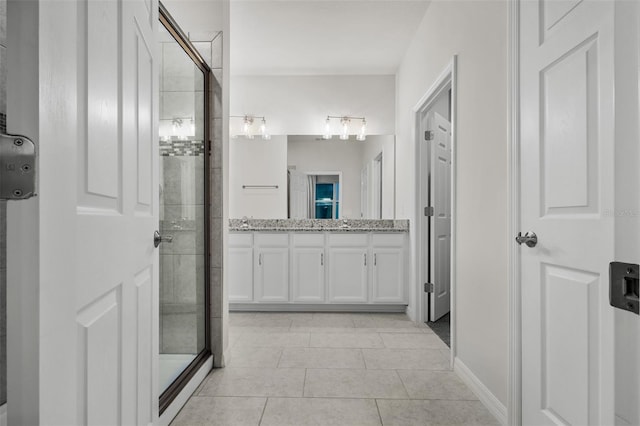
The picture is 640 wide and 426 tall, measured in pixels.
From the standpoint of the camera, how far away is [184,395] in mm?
1832

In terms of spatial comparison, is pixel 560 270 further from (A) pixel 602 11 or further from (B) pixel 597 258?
(A) pixel 602 11

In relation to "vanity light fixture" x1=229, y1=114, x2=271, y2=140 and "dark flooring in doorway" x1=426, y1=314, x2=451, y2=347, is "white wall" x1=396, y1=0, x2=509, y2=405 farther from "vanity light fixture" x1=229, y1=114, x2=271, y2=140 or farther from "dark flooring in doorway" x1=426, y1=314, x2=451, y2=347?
"vanity light fixture" x1=229, y1=114, x2=271, y2=140

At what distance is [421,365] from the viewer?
2.33m

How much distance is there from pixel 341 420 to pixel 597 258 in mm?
1296

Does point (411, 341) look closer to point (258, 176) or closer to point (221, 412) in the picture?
point (221, 412)

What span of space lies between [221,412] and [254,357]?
2.31 feet

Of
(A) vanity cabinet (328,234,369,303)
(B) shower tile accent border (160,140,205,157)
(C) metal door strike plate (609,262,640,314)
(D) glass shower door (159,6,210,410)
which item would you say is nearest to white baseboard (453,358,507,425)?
(C) metal door strike plate (609,262,640,314)

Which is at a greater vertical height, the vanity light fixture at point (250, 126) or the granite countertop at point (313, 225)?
the vanity light fixture at point (250, 126)

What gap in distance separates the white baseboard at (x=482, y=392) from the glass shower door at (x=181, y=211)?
1.57m

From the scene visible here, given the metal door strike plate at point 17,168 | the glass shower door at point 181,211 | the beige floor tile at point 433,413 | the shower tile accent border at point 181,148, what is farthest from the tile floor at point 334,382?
the metal door strike plate at point 17,168

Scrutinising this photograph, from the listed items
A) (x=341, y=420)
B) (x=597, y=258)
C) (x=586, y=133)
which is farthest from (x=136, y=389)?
(x=586, y=133)

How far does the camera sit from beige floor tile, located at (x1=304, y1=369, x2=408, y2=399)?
6.37ft

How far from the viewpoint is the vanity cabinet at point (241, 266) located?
3637 millimetres

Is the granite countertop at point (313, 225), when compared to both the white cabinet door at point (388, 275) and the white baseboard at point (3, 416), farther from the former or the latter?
the white baseboard at point (3, 416)
